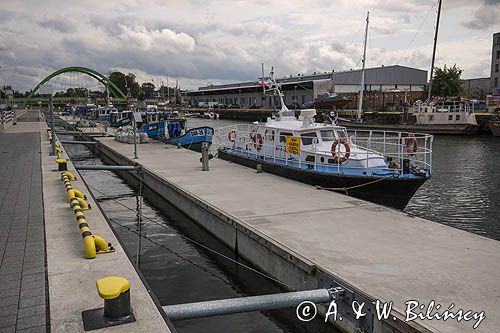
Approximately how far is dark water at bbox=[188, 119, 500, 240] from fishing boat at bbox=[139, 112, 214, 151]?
15.9 meters

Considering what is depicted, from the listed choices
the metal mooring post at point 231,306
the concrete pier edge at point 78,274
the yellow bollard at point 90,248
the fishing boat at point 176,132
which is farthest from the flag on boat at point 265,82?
the metal mooring post at point 231,306

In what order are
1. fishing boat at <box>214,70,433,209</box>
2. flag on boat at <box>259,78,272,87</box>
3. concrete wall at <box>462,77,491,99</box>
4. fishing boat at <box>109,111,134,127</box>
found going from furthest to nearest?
concrete wall at <box>462,77,491,99</box>
fishing boat at <box>109,111,134,127</box>
flag on boat at <box>259,78,272,87</box>
fishing boat at <box>214,70,433,209</box>

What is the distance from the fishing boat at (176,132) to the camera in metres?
31.8

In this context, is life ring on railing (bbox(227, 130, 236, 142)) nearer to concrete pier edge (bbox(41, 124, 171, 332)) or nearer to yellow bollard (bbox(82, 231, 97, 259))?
concrete pier edge (bbox(41, 124, 171, 332))

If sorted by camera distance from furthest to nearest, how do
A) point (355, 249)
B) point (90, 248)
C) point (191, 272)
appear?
1. point (191, 272)
2. point (355, 249)
3. point (90, 248)

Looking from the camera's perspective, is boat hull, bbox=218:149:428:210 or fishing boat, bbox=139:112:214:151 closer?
boat hull, bbox=218:149:428:210

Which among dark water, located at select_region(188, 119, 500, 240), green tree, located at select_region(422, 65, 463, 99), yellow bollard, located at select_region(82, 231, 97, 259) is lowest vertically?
dark water, located at select_region(188, 119, 500, 240)

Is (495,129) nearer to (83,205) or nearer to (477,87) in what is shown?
(83,205)

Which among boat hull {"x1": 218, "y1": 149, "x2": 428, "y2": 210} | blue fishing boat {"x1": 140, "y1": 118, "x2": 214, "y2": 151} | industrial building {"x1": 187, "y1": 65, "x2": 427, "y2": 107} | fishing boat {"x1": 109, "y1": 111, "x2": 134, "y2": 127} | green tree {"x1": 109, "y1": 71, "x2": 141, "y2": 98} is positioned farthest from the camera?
green tree {"x1": 109, "y1": 71, "x2": 141, "y2": 98}

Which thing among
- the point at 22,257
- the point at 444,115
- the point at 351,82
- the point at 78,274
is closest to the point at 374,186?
the point at 78,274

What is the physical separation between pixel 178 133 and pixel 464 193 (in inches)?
854

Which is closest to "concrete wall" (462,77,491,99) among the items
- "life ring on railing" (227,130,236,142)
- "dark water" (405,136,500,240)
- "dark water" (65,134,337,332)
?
"dark water" (405,136,500,240)

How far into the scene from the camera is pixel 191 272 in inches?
435

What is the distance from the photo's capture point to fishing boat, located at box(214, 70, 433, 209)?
46.4 ft
